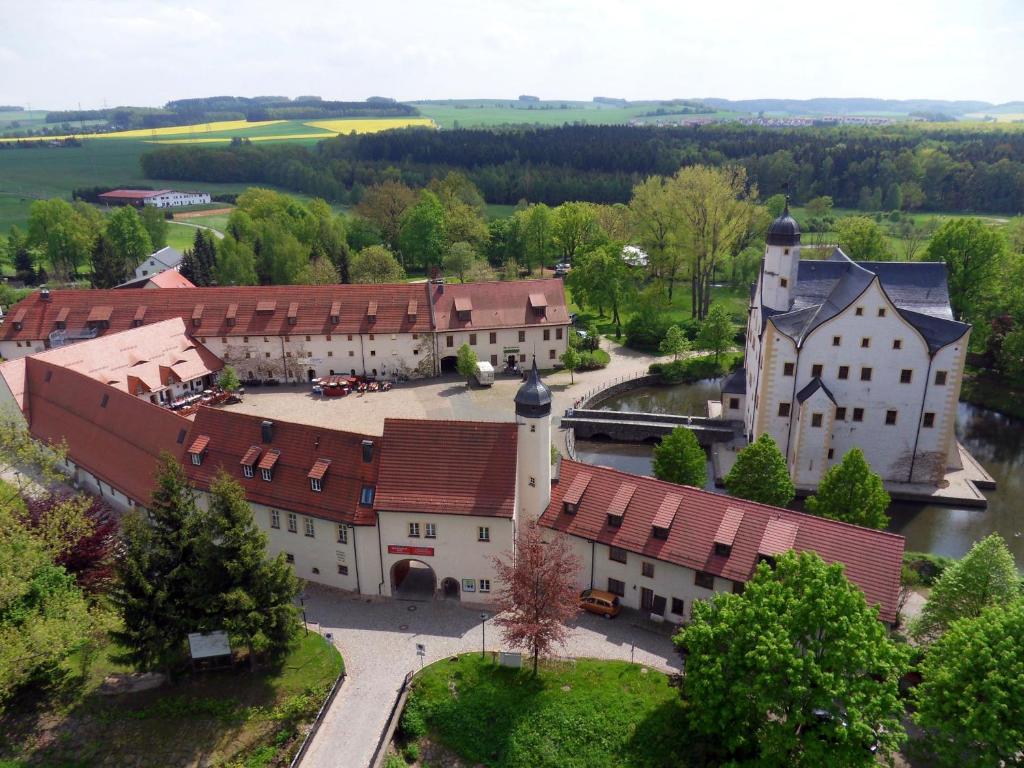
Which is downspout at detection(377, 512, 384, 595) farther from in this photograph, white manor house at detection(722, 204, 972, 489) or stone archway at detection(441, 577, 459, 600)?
white manor house at detection(722, 204, 972, 489)

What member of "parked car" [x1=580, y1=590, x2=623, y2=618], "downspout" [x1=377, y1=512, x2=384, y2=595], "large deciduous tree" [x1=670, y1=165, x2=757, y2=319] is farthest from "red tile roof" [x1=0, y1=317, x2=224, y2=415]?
"large deciduous tree" [x1=670, y1=165, x2=757, y2=319]

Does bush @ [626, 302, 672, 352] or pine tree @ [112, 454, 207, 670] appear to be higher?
pine tree @ [112, 454, 207, 670]

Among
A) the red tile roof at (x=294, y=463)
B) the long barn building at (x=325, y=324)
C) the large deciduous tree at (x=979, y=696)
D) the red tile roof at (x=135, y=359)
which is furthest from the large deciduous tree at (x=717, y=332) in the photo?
the large deciduous tree at (x=979, y=696)

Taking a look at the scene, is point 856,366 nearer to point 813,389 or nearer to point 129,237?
point 813,389

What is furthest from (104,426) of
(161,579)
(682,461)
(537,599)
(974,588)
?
(974,588)

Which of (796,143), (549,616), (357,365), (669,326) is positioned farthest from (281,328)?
(796,143)

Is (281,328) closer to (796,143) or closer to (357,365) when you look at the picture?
(357,365)

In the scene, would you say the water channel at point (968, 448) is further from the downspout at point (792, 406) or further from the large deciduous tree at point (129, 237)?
the large deciduous tree at point (129, 237)
